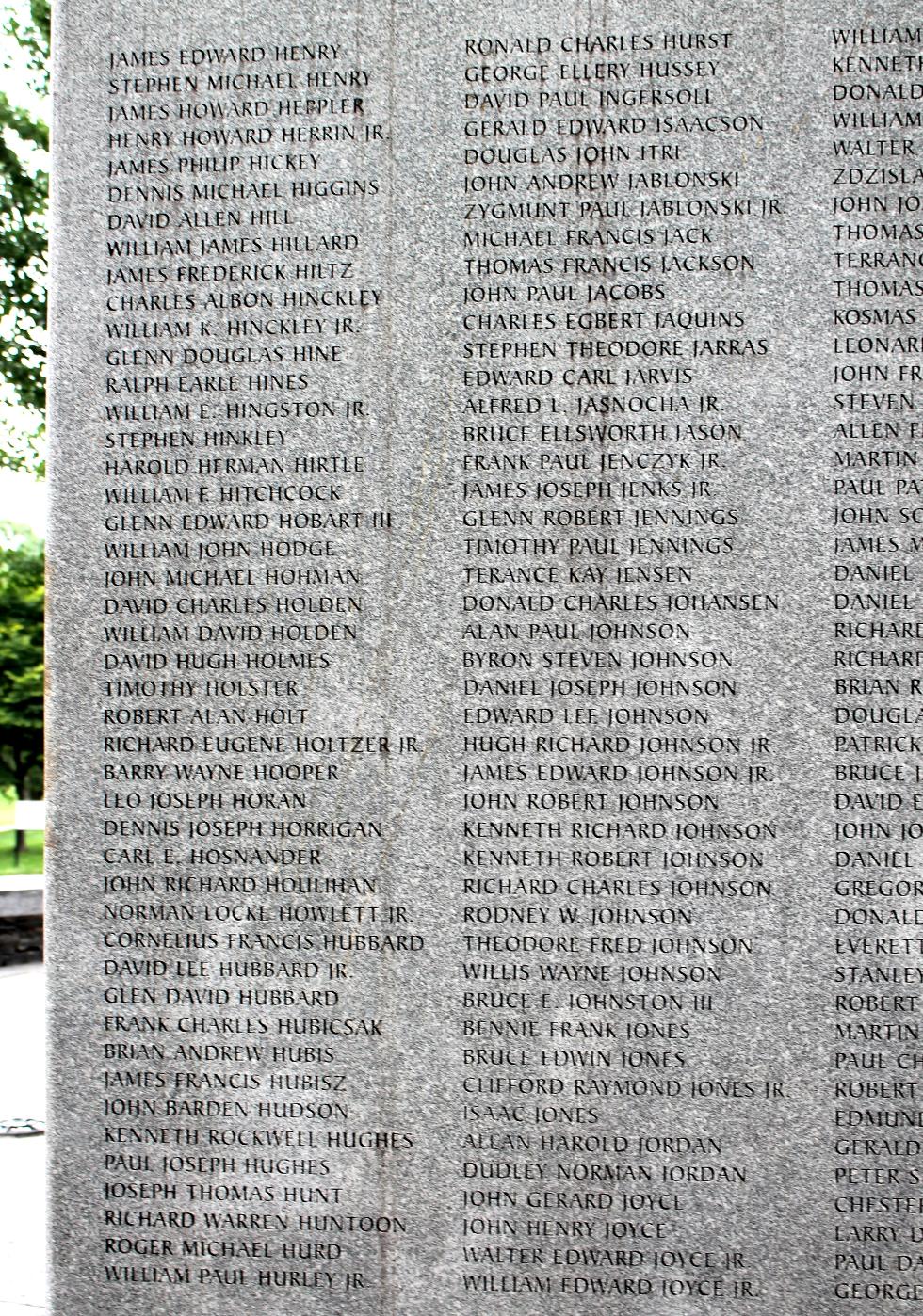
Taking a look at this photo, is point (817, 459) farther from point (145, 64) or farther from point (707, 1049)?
point (145, 64)

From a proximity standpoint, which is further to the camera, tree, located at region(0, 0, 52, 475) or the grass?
the grass

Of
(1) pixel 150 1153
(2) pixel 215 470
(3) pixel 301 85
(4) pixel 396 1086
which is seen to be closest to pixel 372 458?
(2) pixel 215 470

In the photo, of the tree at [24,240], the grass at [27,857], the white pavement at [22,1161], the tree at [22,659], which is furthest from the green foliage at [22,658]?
the white pavement at [22,1161]

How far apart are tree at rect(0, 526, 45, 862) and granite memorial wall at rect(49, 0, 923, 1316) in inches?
1161

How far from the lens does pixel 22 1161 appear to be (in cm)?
1023

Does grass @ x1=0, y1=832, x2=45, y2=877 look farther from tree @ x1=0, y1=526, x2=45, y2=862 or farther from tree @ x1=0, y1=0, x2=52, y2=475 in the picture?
tree @ x1=0, y1=0, x2=52, y2=475

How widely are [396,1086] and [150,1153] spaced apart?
119 cm

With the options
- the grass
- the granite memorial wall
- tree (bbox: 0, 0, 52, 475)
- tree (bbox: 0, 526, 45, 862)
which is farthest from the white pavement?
the grass

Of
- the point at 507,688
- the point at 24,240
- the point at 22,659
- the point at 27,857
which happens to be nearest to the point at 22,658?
the point at 22,659

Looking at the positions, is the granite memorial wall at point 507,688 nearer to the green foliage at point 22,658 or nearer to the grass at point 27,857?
the green foliage at point 22,658

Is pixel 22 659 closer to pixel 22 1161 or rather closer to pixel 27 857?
pixel 27 857

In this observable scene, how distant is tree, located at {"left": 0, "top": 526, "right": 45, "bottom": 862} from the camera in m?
36.6

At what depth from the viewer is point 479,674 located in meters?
6.18

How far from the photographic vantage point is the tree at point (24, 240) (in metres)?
21.0
